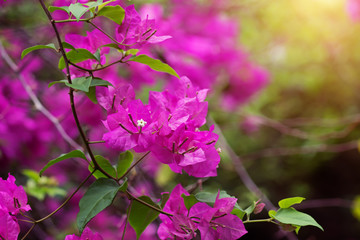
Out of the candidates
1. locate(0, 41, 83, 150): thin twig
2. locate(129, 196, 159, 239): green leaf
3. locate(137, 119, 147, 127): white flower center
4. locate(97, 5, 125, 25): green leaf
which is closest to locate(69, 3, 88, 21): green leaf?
locate(97, 5, 125, 25): green leaf

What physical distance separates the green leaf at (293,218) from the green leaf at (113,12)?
0.29m

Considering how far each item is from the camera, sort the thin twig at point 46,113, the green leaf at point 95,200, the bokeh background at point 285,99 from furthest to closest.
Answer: the bokeh background at point 285,99, the thin twig at point 46,113, the green leaf at point 95,200

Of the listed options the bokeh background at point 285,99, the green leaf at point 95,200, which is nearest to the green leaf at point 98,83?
the green leaf at point 95,200

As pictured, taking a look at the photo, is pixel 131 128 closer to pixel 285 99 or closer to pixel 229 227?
pixel 229 227

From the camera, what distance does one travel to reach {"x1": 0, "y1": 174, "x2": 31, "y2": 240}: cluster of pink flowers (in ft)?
1.38

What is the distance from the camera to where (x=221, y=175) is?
2.39 metres

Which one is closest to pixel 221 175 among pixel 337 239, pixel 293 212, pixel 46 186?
pixel 337 239

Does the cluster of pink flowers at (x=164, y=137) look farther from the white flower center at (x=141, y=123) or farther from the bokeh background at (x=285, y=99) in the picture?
the bokeh background at (x=285, y=99)

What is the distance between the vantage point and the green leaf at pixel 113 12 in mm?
415

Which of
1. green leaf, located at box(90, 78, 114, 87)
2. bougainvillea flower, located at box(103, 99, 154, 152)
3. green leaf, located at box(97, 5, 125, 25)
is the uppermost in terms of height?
green leaf, located at box(97, 5, 125, 25)

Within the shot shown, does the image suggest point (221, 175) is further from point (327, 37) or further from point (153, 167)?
point (327, 37)

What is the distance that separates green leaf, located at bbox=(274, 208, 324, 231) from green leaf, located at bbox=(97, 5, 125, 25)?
0.97 feet

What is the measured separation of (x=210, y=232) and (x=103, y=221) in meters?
1.11

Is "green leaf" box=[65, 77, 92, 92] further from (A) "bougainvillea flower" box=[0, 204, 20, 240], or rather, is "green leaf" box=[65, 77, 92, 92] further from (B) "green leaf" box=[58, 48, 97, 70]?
(A) "bougainvillea flower" box=[0, 204, 20, 240]
